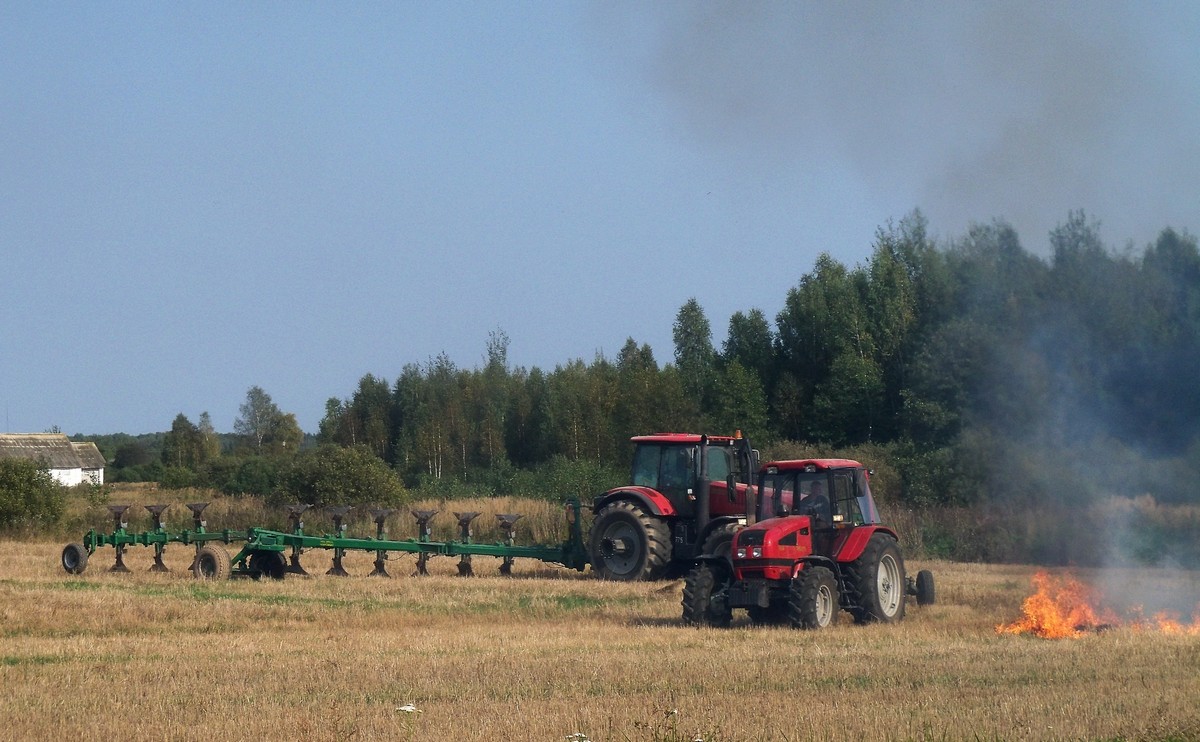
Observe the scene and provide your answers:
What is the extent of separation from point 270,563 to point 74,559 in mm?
3601

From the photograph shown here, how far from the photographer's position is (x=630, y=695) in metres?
9.95

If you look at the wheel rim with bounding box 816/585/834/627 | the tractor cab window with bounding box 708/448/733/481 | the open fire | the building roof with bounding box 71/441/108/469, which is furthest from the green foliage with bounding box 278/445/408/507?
the building roof with bounding box 71/441/108/469

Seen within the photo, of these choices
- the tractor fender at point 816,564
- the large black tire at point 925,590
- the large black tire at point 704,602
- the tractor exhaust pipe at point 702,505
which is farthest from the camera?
the tractor exhaust pipe at point 702,505

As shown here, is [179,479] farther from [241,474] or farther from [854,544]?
[854,544]

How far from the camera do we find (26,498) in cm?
3198

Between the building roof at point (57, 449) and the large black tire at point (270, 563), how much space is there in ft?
170

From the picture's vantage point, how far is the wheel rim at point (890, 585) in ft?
53.0

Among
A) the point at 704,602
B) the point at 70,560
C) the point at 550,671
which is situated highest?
the point at 70,560

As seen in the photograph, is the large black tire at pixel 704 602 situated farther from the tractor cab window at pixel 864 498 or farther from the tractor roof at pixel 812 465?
the tractor cab window at pixel 864 498

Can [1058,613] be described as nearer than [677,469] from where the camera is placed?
Yes

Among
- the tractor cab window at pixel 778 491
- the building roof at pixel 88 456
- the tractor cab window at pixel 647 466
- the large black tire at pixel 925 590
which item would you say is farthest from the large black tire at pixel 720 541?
the building roof at pixel 88 456

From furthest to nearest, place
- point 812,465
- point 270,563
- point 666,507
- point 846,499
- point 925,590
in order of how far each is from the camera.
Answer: point 270,563
point 666,507
point 925,590
point 846,499
point 812,465

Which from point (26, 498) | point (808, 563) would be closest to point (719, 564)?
point (808, 563)

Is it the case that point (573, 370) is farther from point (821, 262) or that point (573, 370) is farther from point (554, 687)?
point (554, 687)
